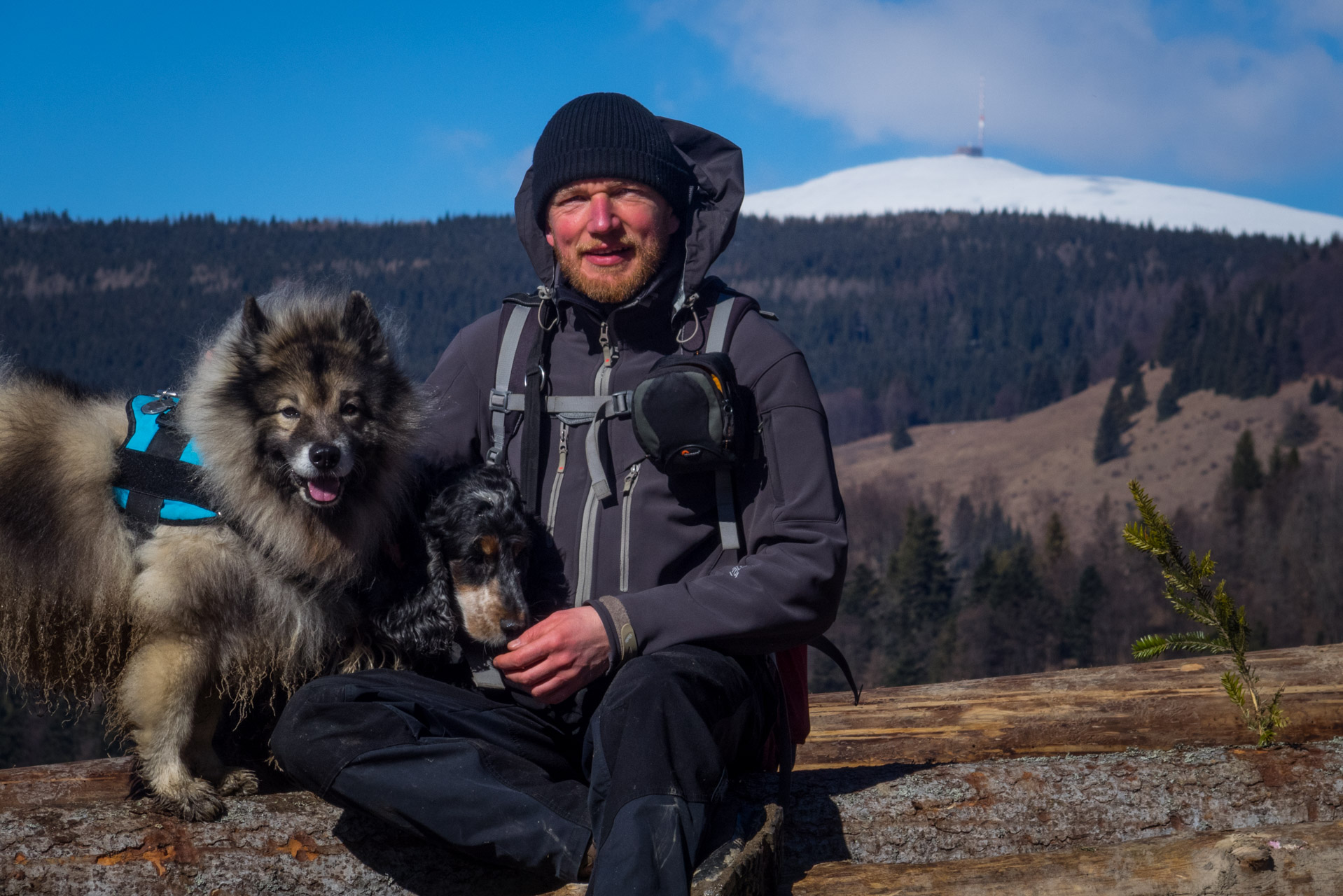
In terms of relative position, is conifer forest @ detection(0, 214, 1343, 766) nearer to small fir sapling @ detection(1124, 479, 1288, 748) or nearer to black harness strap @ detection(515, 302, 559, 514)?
black harness strap @ detection(515, 302, 559, 514)

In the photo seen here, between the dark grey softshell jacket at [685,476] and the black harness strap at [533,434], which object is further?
the black harness strap at [533,434]

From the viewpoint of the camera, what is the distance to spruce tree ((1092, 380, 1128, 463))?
13388cm

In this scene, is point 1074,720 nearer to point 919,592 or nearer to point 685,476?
point 685,476

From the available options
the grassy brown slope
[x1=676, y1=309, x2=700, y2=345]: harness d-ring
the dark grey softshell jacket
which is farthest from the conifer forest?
the grassy brown slope

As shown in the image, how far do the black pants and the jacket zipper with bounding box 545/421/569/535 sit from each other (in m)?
0.86

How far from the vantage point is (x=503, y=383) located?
164 inches

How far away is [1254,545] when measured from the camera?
3206 inches

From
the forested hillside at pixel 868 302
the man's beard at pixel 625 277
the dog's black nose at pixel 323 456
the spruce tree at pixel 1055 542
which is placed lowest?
the spruce tree at pixel 1055 542

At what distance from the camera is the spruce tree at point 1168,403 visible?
5290 inches

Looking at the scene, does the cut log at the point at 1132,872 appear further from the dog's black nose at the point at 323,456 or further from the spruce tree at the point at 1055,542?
the spruce tree at the point at 1055,542

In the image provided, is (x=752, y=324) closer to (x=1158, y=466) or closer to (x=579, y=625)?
(x=579, y=625)

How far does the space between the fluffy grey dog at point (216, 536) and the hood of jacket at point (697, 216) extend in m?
0.87

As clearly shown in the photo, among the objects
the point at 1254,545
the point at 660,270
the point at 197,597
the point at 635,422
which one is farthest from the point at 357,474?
the point at 1254,545

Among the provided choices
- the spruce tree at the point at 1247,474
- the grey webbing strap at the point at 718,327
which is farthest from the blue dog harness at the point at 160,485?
the spruce tree at the point at 1247,474
